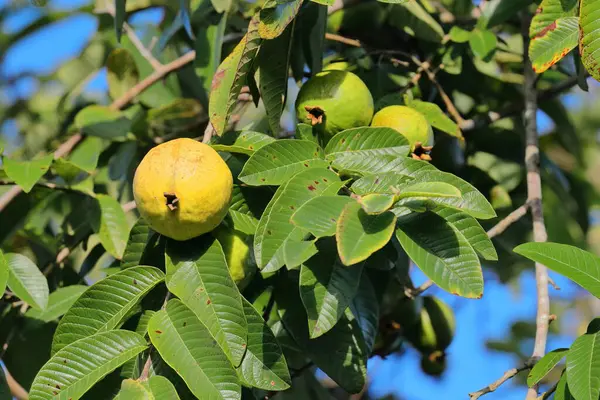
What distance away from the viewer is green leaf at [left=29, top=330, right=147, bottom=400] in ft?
3.58

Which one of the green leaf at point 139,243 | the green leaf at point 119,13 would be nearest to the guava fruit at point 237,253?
the green leaf at point 139,243

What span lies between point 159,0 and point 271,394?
1.48 metres

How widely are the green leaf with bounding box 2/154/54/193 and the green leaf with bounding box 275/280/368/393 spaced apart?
569 millimetres

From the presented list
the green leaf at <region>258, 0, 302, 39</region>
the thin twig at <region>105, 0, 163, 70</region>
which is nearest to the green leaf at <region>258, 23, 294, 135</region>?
the green leaf at <region>258, 0, 302, 39</region>

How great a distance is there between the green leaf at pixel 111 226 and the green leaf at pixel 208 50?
1.17 feet

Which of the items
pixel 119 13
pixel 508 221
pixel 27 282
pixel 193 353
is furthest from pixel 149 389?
pixel 119 13

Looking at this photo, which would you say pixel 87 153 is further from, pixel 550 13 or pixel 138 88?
pixel 550 13

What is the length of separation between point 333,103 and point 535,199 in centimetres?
51

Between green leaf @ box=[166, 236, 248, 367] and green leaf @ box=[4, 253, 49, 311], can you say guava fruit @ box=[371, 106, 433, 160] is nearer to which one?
green leaf @ box=[166, 236, 248, 367]

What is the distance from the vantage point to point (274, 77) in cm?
139

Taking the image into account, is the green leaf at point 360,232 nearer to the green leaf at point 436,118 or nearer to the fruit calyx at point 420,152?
the fruit calyx at point 420,152

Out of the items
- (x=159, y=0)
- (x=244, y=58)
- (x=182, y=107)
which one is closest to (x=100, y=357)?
(x=244, y=58)

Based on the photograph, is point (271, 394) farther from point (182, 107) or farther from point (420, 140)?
point (182, 107)

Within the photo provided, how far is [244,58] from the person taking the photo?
1.32 metres
